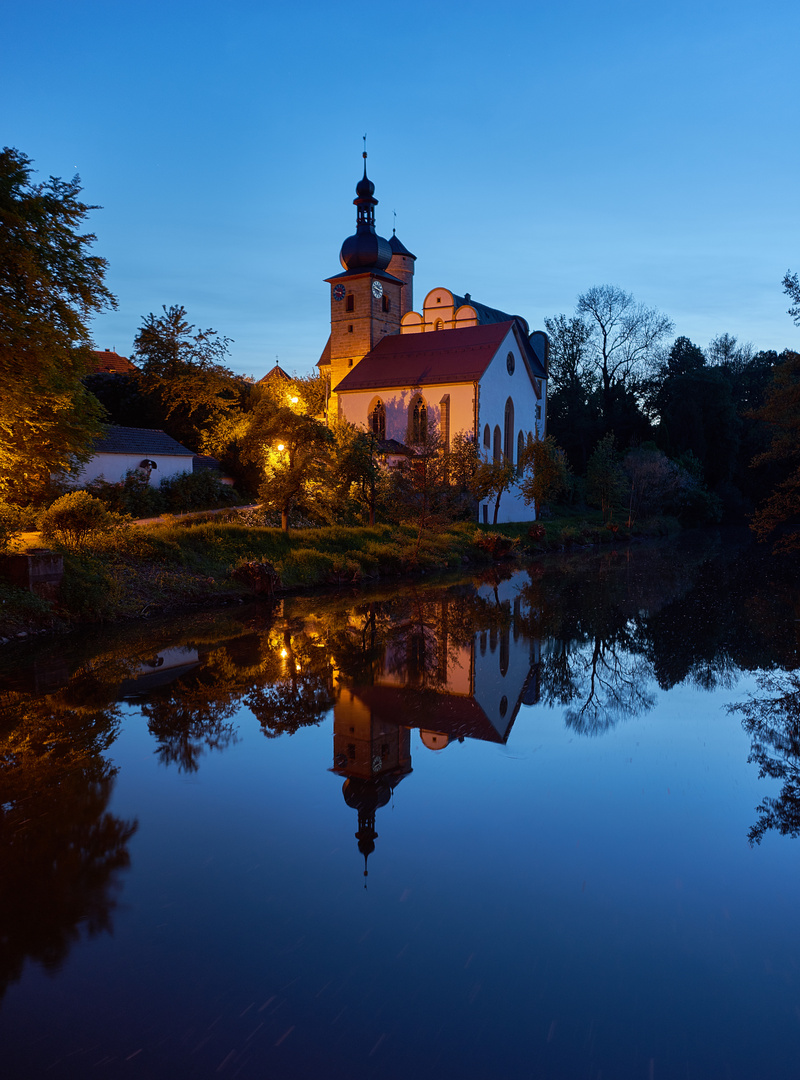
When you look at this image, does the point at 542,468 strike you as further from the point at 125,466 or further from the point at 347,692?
the point at 347,692

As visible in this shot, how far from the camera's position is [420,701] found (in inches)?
336

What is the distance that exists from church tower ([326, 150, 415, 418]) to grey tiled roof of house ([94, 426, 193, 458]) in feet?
42.7

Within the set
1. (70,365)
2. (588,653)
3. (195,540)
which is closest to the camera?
(588,653)

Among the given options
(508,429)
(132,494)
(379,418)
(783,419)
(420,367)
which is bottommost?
(132,494)

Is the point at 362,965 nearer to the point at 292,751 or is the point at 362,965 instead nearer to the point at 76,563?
the point at 292,751

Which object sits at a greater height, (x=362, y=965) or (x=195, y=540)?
(x=195, y=540)

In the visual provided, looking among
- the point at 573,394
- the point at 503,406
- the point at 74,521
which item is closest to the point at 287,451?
the point at 74,521

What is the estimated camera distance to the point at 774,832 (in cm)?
528

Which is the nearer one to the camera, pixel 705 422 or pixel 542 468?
pixel 542 468

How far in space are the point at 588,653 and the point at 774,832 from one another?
6002mm

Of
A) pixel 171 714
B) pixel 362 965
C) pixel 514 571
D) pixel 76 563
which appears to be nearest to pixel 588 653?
pixel 171 714

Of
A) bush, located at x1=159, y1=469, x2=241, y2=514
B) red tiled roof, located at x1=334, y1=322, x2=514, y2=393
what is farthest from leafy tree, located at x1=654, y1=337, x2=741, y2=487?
bush, located at x1=159, y1=469, x2=241, y2=514

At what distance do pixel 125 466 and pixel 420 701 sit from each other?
70.8 ft

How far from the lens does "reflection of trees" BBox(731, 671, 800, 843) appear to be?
550 cm
